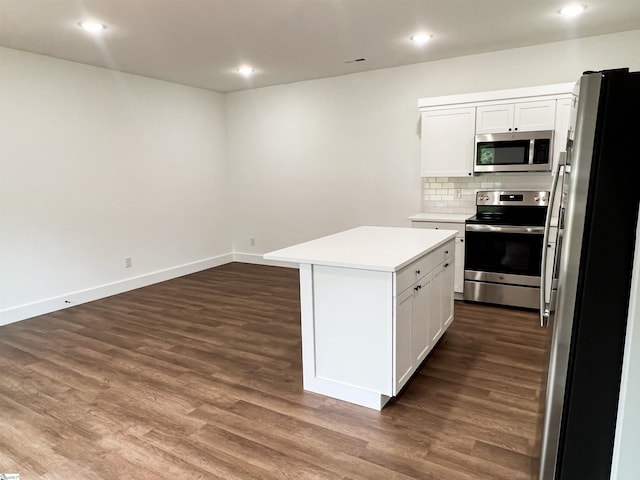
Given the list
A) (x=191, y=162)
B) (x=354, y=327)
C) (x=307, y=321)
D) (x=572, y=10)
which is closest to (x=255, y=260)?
(x=191, y=162)

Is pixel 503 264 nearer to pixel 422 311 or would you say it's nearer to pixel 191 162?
pixel 422 311

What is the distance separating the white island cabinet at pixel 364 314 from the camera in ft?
7.86

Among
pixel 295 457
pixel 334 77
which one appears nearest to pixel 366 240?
pixel 295 457

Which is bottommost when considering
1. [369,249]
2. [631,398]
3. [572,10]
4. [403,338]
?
[403,338]

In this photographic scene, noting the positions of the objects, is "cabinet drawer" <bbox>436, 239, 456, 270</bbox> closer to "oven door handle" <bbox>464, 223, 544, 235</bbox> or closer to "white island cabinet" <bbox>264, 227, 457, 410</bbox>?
"white island cabinet" <bbox>264, 227, 457, 410</bbox>

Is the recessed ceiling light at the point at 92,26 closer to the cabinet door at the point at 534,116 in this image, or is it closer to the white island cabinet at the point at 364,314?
the white island cabinet at the point at 364,314

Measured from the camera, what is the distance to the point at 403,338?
8.20 feet

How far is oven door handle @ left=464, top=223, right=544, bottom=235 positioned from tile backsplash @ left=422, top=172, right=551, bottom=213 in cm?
60

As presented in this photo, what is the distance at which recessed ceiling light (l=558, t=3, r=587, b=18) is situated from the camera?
10.7ft

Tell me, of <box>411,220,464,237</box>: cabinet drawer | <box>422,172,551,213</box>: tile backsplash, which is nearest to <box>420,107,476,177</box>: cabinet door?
<box>422,172,551,213</box>: tile backsplash

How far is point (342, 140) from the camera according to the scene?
5617mm

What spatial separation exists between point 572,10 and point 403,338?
2910 mm

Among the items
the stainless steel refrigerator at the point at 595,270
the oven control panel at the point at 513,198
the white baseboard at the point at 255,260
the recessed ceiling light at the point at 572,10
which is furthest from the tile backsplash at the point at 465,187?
the stainless steel refrigerator at the point at 595,270

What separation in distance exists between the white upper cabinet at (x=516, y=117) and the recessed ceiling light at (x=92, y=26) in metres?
3.54
